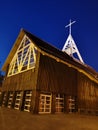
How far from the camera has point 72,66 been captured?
1399 cm

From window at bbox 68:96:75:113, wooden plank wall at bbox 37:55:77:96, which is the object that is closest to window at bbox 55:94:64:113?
wooden plank wall at bbox 37:55:77:96

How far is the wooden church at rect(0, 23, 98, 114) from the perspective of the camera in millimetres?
11539

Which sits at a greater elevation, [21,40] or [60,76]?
[21,40]

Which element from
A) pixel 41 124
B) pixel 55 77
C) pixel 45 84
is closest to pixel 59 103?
pixel 55 77

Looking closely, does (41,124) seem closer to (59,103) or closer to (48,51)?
(59,103)

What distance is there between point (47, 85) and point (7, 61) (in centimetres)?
890

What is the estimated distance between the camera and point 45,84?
11594 mm

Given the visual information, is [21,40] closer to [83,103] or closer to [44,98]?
[44,98]

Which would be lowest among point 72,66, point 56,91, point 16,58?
point 56,91

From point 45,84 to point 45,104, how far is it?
1742mm

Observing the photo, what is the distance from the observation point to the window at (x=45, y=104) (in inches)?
446

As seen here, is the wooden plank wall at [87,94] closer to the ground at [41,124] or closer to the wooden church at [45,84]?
the wooden church at [45,84]

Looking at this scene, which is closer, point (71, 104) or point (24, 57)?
point (71, 104)

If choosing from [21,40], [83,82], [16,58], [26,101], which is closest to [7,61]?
[16,58]
